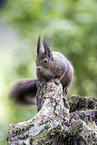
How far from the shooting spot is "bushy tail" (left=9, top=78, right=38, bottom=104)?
268cm

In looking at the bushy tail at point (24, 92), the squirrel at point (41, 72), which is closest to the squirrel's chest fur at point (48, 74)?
the squirrel at point (41, 72)

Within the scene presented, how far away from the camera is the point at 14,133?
5.26 ft

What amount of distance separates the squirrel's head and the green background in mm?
1465

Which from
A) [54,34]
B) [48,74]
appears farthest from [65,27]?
[48,74]

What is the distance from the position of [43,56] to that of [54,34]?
167 centimetres

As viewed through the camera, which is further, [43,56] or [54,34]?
[54,34]

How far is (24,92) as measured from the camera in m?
2.73

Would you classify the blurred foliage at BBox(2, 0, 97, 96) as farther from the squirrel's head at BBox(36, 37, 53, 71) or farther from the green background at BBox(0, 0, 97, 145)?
the squirrel's head at BBox(36, 37, 53, 71)

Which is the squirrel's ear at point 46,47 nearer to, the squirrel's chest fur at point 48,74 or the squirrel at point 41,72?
the squirrel at point 41,72

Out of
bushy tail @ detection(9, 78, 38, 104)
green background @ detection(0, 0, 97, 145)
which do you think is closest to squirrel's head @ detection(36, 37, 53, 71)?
bushy tail @ detection(9, 78, 38, 104)

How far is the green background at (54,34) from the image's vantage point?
438 centimetres

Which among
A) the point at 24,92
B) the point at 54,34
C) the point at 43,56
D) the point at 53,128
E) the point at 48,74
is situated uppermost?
the point at 54,34

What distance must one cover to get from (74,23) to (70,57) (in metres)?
0.55

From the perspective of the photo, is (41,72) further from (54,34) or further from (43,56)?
(54,34)
